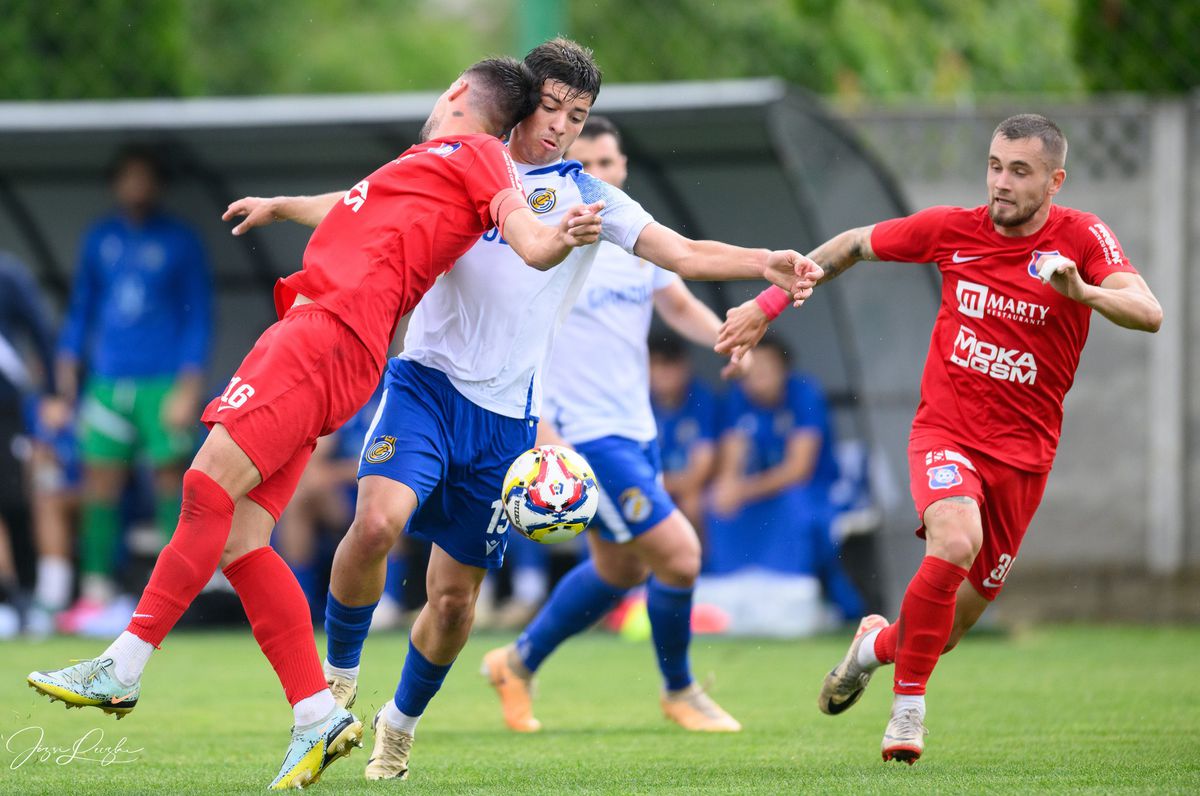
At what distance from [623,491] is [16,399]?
608 centimetres

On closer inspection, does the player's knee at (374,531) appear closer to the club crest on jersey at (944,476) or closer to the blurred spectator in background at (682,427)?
the club crest on jersey at (944,476)

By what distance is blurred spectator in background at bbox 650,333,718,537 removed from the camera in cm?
1143

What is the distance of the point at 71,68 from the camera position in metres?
13.2

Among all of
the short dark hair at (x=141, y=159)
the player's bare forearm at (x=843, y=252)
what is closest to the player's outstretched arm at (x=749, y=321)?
the player's bare forearm at (x=843, y=252)

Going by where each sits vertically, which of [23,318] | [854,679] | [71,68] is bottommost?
[854,679]

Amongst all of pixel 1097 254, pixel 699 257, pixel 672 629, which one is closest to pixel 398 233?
pixel 699 257

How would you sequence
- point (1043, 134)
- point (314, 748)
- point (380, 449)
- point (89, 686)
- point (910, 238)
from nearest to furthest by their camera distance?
point (89, 686) < point (314, 748) < point (380, 449) < point (1043, 134) < point (910, 238)

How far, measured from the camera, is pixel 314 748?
4.69m

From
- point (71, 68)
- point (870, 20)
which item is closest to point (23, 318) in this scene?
point (71, 68)

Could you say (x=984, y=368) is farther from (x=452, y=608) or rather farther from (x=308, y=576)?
(x=308, y=576)

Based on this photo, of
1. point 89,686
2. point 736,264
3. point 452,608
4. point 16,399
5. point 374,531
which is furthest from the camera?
point 16,399

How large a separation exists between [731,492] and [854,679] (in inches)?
208

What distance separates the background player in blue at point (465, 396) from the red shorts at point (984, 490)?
1.35m

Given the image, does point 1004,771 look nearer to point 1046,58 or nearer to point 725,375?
point 725,375
